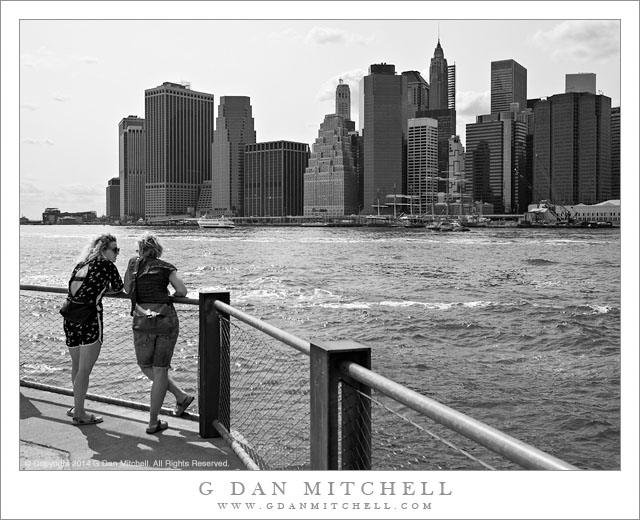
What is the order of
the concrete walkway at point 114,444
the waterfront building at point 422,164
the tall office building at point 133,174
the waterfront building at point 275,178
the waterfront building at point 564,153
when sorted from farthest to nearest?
the waterfront building at point 275,178
the waterfront building at point 422,164
the tall office building at point 133,174
the waterfront building at point 564,153
the concrete walkway at point 114,444

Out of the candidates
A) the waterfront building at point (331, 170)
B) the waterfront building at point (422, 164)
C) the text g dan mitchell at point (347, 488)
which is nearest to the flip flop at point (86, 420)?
the text g dan mitchell at point (347, 488)

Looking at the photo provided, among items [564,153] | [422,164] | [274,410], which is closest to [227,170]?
[422,164]

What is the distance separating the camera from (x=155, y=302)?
17.9 feet

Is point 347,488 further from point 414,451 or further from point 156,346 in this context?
A: point 414,451

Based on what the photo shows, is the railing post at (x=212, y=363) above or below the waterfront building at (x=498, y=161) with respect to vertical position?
below

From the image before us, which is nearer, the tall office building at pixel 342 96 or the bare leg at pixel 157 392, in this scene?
the bare leg at pixel 157 392

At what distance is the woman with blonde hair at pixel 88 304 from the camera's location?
18.3ft

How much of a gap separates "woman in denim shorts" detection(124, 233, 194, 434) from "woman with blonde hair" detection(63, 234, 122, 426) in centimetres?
20

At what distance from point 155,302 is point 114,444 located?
43.6 inches

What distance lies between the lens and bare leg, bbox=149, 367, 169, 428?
557 centimetres

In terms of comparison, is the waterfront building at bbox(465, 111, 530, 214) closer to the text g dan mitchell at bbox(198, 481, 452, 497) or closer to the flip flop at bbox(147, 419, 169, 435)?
the flip flop at bbox(147, 419, 169, 435)

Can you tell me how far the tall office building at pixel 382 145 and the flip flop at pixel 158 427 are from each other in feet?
233

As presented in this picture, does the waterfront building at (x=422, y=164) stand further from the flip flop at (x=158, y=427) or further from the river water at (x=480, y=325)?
the flip flop at (x=158, y=427)
